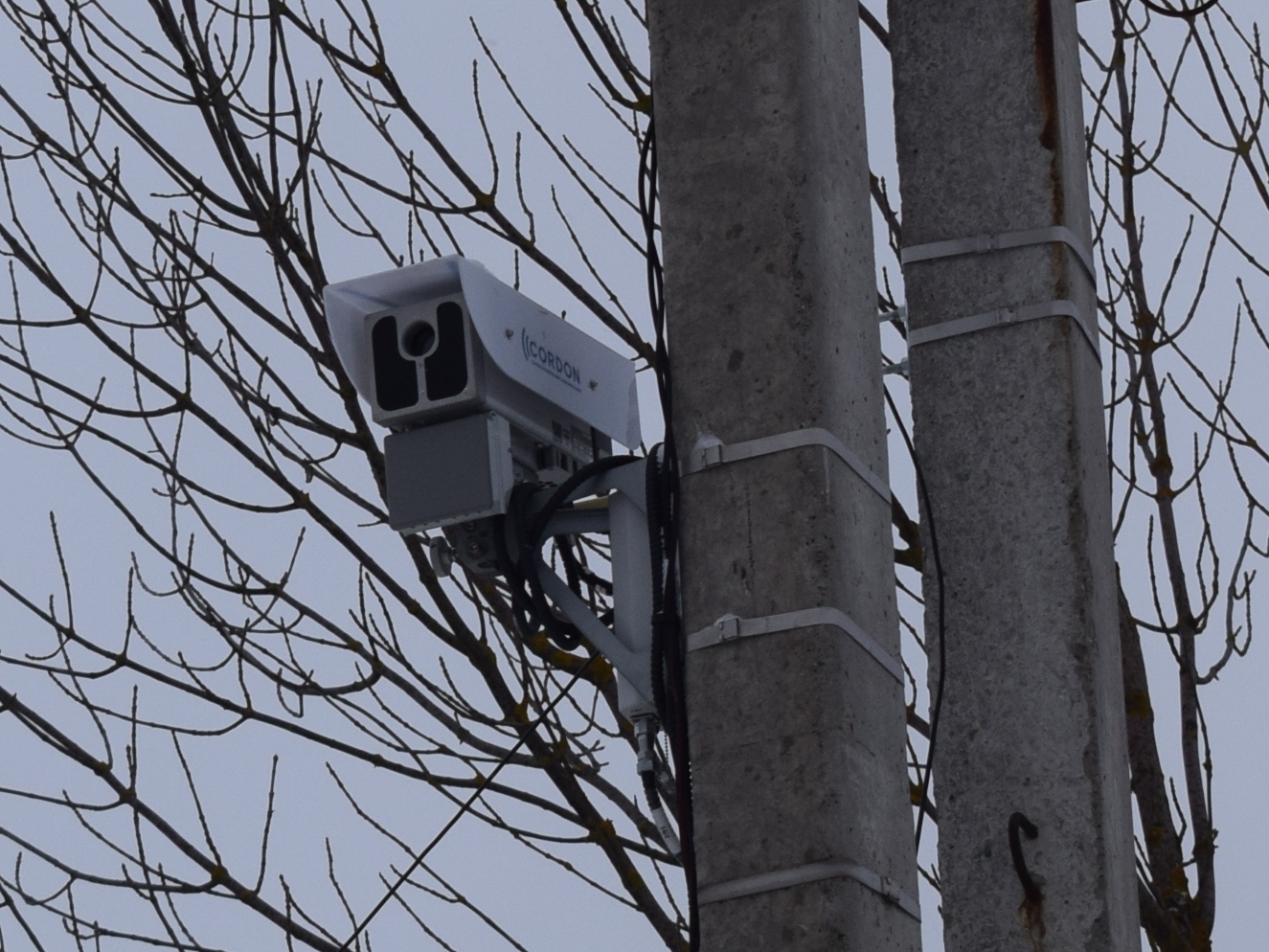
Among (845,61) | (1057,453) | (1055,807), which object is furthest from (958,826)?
(845,61)

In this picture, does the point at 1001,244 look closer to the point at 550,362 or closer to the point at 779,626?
the point at 550,362

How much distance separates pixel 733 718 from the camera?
8.20 ft

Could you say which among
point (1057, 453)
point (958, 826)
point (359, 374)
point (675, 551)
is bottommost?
point (958, 826)

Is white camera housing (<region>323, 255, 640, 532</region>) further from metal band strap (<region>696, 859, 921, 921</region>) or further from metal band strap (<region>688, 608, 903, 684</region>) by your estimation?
metal band strap (<region>696, 859, 921, 921</region>)

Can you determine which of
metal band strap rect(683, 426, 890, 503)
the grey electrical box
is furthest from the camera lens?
metal band strap rect(683, 426, 890, 503)

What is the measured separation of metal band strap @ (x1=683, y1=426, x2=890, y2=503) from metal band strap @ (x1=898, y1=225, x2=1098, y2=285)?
55 centimetres

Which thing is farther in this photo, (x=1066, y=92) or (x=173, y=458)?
(x=173, y=458)

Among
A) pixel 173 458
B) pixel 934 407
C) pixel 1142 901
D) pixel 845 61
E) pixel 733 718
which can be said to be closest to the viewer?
pixel 733 718

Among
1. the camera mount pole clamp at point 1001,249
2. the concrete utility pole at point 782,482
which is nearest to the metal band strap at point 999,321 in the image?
the camera mount pole clamp at point 1001,249

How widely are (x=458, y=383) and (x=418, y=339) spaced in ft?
0.36

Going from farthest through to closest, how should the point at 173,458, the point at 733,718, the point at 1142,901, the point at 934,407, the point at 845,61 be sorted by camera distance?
1. the point at 173,458
2. the point at 1142,901
3. the point at 934,407
4. the point at 845,61
5. the point at 733,718

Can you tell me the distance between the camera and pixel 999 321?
303 cm

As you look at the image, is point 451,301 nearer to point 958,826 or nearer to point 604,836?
point 958,826

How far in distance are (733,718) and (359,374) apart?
100cm
